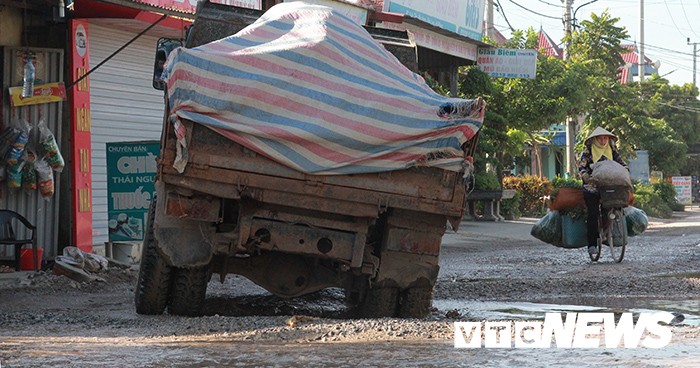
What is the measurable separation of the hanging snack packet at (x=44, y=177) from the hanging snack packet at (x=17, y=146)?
1.23 feet

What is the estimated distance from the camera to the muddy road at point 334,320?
6039 millimetres

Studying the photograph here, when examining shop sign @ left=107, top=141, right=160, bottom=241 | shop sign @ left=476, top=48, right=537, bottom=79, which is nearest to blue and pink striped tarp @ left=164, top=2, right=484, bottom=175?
shop sign @ left=107, top=141, right=160, bottom=241

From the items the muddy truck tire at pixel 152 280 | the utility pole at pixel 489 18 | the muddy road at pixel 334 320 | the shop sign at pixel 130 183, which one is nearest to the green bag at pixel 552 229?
the muddy road at pixel 334 320

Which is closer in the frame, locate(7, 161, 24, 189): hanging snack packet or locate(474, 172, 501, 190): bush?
locate(7, 161, 24, 189): hanging snack packet

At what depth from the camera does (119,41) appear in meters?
15.4

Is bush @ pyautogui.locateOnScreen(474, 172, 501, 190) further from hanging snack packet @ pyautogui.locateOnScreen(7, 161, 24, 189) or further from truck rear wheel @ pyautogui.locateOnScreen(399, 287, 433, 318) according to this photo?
truck rear wheel @ pyautogui.locateOnScreen(399, 287, 433, 318)

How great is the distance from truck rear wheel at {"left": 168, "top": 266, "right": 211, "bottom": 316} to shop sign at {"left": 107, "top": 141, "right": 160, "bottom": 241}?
5.51 metres

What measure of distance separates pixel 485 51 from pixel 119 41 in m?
13.6

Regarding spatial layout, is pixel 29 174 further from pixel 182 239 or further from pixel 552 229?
pixel 552 229

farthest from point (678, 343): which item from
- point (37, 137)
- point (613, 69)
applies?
point (613, 69)

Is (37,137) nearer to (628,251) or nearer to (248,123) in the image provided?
(248,123)

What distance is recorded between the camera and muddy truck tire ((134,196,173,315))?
8173 millimetres

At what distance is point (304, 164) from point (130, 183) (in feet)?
21.5

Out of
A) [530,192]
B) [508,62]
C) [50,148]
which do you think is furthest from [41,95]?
[530,192]
